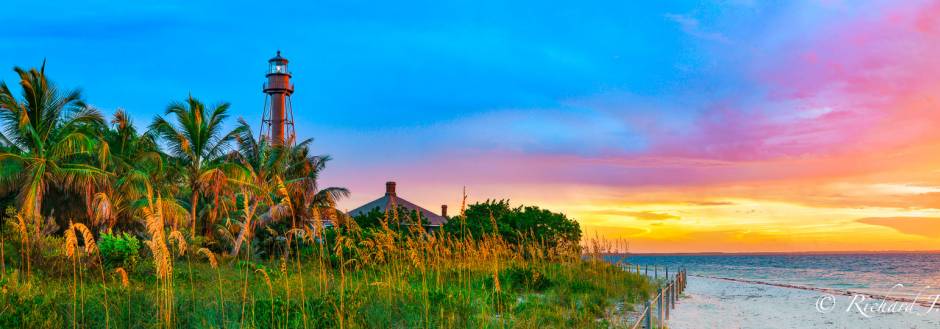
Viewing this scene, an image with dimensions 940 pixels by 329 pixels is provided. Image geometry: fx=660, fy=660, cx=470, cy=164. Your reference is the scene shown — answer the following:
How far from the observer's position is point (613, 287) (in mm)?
17703

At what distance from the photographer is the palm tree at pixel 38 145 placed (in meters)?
20.8

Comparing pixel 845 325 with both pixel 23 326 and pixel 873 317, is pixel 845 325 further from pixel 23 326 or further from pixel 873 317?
pixel 23 326

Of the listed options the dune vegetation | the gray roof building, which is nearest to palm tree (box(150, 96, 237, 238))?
the dune vegetation

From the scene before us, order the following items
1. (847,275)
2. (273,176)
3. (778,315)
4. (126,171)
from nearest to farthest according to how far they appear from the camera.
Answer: (778,315) < (126,171) < (273,176) < (847,275)

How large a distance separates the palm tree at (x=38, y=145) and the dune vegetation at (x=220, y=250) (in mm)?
54

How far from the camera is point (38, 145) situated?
69.3 feet

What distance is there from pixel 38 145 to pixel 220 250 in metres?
10.1

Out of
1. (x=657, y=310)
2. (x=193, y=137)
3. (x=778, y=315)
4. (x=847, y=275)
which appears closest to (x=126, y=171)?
(x=193, y=137)

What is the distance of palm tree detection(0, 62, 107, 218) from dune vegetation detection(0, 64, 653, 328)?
54 millimetres

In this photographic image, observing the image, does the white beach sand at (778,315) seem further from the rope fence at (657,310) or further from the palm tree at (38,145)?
the palm tree at (38,145)

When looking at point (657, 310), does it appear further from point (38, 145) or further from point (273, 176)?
point (38, 145)

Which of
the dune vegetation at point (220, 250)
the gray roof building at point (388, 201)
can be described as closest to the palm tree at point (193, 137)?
the dune vegetation at point (220, 250)

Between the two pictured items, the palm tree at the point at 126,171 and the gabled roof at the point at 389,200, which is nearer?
the palm tree at the point at 126,171

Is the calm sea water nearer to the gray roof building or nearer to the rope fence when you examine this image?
the rope fence
